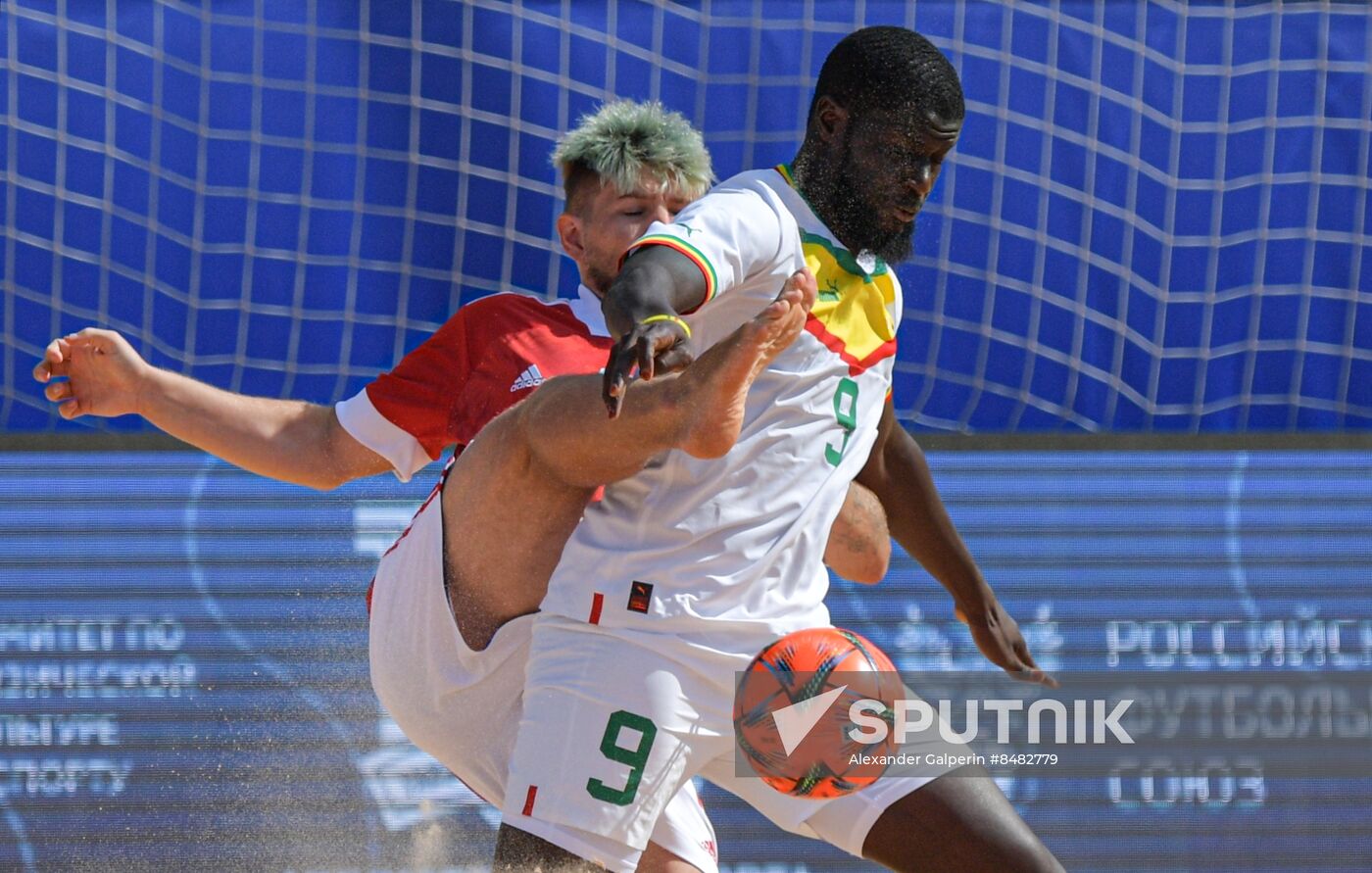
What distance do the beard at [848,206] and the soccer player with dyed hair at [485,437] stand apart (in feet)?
1.44

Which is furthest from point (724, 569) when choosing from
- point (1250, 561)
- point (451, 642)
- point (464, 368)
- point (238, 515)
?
point (1250, 561)

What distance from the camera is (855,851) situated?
2.66 m

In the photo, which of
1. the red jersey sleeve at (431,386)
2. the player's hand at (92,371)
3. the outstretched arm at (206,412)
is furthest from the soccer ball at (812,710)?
the player's hand at (92,371)

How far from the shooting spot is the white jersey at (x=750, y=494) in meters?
2.39

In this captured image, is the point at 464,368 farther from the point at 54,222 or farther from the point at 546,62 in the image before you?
the point at 54,222

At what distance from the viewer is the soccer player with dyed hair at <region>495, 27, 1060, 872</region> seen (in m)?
2.37

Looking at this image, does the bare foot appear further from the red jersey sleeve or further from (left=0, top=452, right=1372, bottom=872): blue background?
(left=0, top=452, right=1372, bottom=872): blue background

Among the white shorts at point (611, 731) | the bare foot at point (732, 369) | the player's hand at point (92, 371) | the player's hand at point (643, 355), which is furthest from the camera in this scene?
the player's hand at point (92, 371)

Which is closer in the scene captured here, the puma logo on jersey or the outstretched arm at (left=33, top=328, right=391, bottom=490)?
the puma logo on jersey

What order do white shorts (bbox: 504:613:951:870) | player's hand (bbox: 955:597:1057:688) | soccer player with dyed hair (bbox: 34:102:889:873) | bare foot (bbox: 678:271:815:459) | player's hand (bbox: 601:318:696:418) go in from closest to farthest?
player's hand (bbox: 601:318:696:418) → bare foot (bbox: 678:271:815:459) → white shorts (bbox: 504:613:951:870) → soccer player with dyed hair (bbox: 34:102:889:873) → player's hand (bbox: 955:597:1057:688)

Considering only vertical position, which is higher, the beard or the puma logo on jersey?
the beard

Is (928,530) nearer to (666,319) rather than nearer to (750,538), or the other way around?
(750,538)

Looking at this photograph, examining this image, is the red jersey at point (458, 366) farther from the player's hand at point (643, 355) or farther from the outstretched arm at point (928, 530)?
the player's hand at point (643, 355)

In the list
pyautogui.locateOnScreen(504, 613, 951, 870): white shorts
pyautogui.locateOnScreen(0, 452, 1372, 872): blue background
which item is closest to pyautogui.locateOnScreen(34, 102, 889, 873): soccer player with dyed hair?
pyautogui.locateOnScreen(504, 613, 951, 870): white shorts
